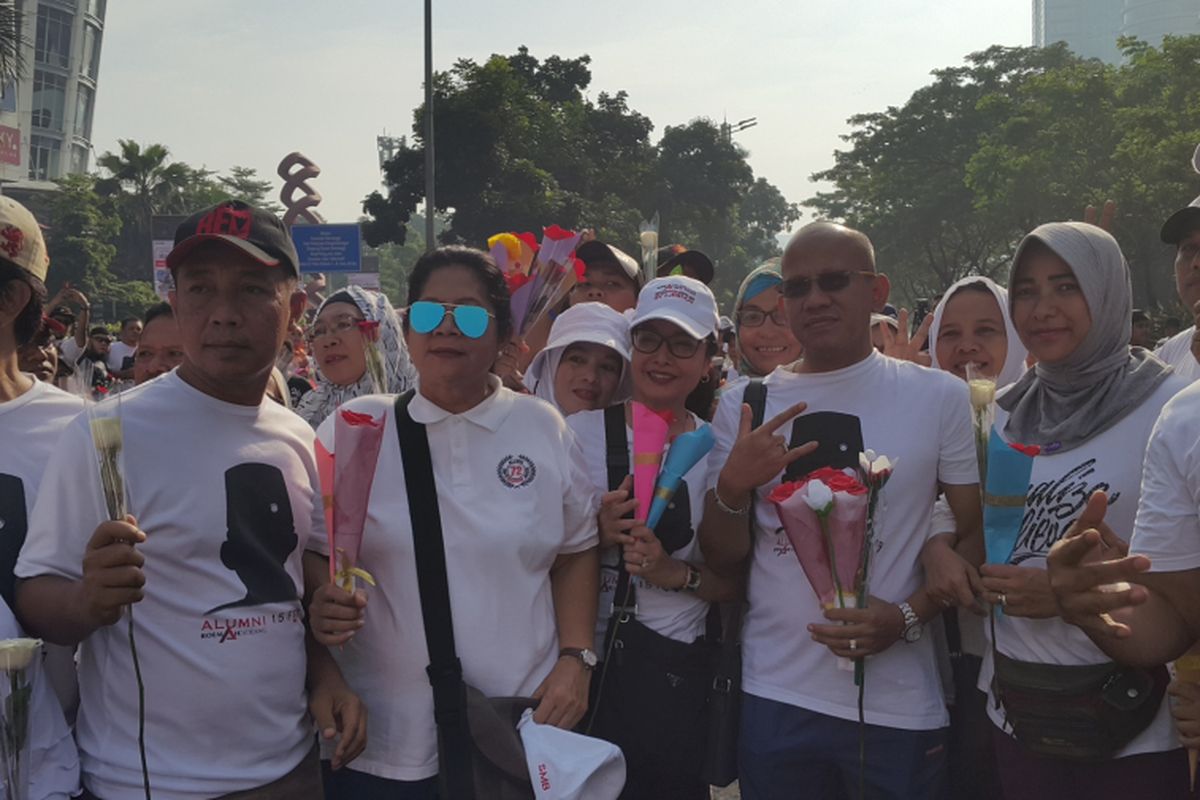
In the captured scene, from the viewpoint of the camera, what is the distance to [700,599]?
3.50 meters

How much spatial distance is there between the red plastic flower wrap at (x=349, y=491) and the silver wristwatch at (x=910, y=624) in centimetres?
158

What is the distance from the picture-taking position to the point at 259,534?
9.16ft

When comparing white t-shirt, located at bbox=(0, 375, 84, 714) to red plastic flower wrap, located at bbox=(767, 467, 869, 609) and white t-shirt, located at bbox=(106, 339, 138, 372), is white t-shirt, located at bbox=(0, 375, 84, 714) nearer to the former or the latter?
red plastic flower wrap, located at bbox=(767, 467, 869, 609)

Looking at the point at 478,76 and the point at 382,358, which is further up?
the point at 478,76

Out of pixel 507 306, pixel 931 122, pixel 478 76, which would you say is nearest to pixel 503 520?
pixel 507 306

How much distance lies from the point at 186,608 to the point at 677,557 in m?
1.54

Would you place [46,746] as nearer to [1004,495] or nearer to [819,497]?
[819,497]

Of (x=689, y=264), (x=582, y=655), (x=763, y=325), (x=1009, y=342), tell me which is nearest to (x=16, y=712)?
(x=582, y=655)

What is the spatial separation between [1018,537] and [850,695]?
70 cm

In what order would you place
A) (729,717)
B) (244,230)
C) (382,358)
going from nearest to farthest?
(244,230) < (729,717) < (382,358)

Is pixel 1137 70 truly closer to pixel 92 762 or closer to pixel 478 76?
pixel 478 76

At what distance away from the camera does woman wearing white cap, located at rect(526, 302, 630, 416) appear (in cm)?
398

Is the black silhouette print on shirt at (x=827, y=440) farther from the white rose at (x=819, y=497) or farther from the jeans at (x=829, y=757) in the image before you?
the jeans at (x=829, y=757)

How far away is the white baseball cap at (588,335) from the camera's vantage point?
3961 millimetres
